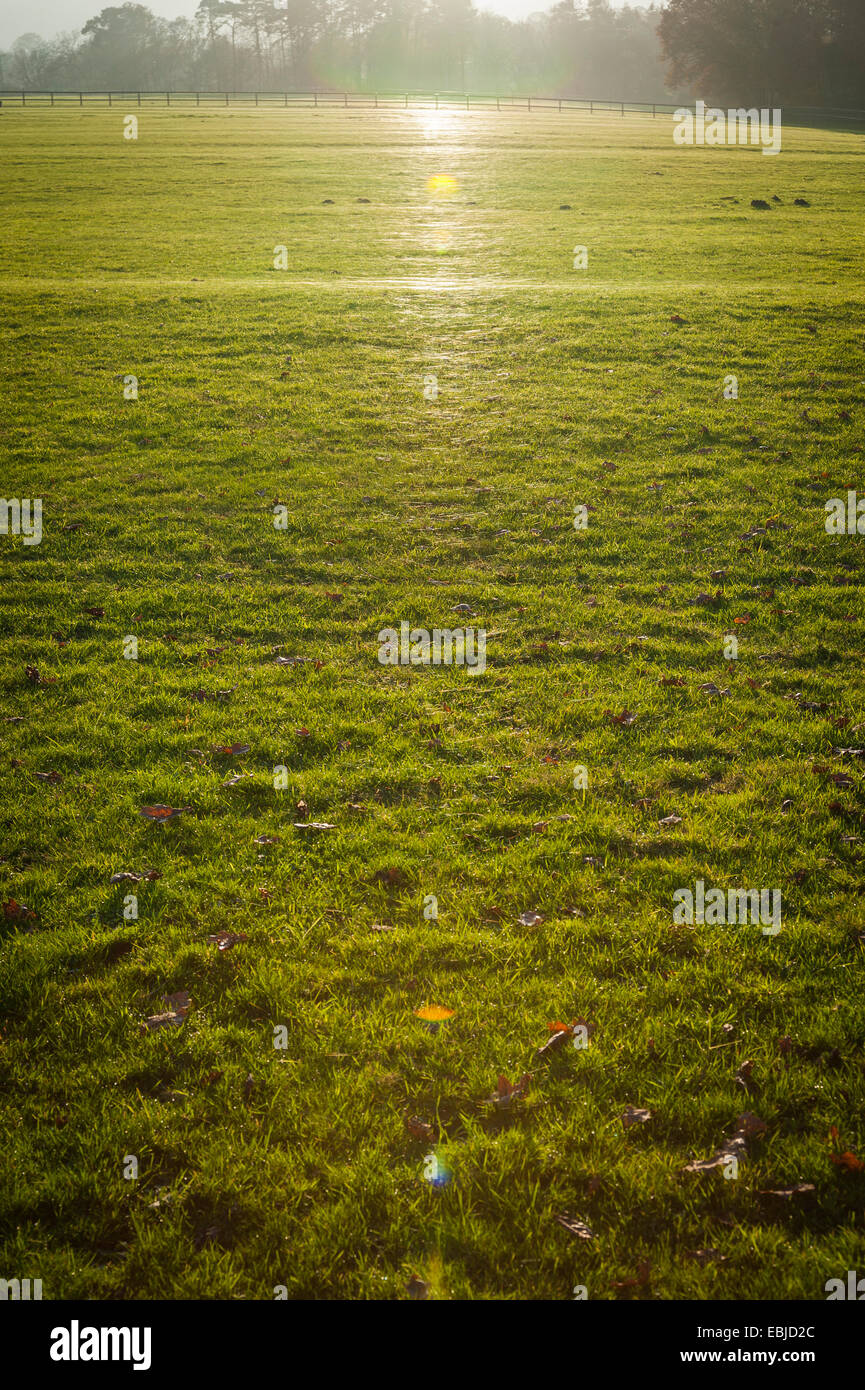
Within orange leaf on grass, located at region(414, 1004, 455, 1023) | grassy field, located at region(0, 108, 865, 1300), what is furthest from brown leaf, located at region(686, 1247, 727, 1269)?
orange leaf on grass, located at region(414, 1004, 455, 1023)

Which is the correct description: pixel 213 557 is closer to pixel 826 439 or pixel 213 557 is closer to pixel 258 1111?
pixel 258 1111

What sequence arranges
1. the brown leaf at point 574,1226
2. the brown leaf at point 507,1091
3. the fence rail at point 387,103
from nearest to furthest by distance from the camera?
the brown leaf at point 574,1226, the brown leaf at point 507,1091, the fence rail at point 387,103

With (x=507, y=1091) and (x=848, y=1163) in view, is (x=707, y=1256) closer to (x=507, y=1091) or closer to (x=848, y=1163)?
(x=848, y=1163)

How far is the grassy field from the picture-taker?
13.1 ft

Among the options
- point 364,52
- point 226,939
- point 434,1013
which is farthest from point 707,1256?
point 364,52

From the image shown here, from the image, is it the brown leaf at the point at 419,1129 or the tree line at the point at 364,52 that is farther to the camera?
the tree line at the point at 364,52

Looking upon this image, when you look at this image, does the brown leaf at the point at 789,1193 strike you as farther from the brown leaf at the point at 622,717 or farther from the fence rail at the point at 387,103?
the fence rail at the point at 387,103

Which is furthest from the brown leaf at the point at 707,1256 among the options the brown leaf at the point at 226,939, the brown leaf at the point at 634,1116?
the brown leaf at the point at 226,939

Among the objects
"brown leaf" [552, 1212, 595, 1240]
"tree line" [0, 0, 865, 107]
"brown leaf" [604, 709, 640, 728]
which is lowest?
"brown leaf" [552, 1212, 595, 1240]

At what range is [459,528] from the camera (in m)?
11.7

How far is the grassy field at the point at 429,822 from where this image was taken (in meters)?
4.00

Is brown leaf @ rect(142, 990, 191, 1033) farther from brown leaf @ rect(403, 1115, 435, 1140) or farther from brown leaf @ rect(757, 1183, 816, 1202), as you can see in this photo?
brown leaf @ rect(757, 1183, 816, 1202)

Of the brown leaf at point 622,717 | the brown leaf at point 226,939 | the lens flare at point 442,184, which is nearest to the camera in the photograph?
the brown leaf at point 226,939
